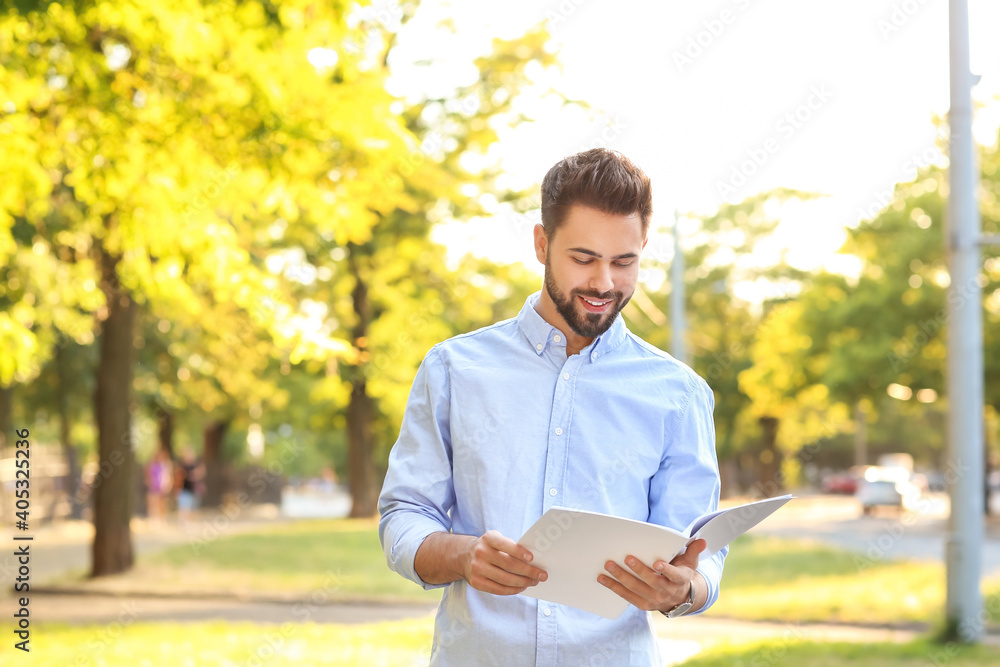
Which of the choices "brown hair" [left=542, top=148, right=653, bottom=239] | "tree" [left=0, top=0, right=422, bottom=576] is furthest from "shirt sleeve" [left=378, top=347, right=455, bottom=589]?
"tree" [left=0, top=0, right=422, bottom=576]

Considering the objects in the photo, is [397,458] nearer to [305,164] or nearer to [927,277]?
[305,164]

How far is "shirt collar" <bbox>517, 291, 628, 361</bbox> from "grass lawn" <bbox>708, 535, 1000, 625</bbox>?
7.92 metres

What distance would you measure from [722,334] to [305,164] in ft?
106

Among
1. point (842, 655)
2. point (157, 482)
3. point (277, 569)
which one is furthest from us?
point (157, 482)

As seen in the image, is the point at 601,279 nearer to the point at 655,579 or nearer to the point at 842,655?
the point at 655,579

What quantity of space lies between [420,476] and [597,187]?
30.6 inches

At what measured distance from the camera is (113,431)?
534 inches

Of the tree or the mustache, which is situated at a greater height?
the tree

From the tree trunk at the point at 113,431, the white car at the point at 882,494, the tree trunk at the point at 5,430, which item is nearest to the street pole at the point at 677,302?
the tree trunk at the point at 113,431

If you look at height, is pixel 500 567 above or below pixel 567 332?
below

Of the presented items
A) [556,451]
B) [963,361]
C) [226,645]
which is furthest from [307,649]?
[556,451]

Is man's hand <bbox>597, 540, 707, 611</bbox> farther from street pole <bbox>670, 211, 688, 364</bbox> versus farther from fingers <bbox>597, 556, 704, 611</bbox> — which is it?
street pole <bbox>670, 211, 688, 364</bbox>

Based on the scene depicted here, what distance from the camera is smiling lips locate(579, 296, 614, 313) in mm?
2473

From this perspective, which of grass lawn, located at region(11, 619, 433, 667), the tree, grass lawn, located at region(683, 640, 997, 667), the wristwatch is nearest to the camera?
the wristwatch
